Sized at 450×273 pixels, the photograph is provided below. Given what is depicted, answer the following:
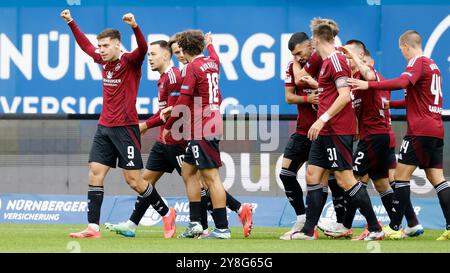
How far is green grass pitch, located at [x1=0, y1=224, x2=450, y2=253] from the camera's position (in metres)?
10.2

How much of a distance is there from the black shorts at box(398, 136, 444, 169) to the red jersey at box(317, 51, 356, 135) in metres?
0.92

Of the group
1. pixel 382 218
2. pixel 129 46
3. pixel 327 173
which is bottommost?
pixel 382 218

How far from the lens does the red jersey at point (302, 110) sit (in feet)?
41.6

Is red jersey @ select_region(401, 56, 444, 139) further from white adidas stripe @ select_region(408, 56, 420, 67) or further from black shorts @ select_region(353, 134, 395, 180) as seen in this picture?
black shorts @ select_region(353, 134, 395, 180)

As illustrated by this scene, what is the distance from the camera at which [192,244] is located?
11.0 metres

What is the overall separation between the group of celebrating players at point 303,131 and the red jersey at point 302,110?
1 cm

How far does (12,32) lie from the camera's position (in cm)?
1661

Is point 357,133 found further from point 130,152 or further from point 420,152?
point 130,152

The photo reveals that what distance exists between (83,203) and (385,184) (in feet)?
17.3

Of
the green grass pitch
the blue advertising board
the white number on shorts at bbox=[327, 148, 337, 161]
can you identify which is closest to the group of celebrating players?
the white number on shorts at bbox=[327, 148, 337, 161]

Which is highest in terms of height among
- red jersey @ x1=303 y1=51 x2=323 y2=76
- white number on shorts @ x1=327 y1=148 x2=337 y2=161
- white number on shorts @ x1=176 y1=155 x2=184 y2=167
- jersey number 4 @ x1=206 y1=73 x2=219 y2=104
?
red jersey @ x1=303 y1=51 x2=323 y2=76
